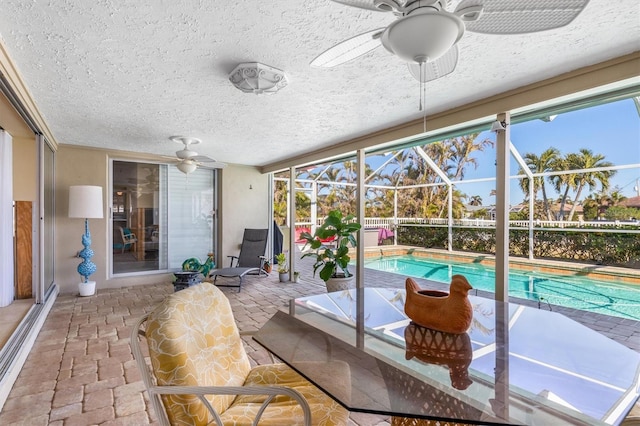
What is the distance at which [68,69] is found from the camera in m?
2.30

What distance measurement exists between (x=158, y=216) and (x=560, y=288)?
24.2ft

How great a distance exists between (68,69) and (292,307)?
2350 mm

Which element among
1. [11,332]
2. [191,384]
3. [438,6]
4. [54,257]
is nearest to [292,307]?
[191,384]

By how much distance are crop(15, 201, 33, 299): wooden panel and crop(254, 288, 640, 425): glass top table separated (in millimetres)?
4341

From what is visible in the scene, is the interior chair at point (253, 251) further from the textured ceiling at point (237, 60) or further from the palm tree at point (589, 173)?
the palm tree at point (589, 173)

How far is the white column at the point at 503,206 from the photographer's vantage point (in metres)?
2.75

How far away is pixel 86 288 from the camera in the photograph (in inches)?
185

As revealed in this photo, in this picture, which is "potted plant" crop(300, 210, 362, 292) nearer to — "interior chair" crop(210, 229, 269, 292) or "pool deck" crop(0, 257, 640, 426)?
"pool deck" crop(0, 257, 640, 426)

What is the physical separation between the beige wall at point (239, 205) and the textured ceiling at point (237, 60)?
Result: 112 inches

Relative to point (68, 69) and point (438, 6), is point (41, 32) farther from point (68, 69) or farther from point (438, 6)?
point (438, 6)

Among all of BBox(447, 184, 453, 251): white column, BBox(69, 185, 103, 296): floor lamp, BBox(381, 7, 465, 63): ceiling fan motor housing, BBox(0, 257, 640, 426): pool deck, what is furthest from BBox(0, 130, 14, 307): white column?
BBox(447, 184, 453, 251): white column

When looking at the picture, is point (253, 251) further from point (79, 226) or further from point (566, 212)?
point (566, 212)

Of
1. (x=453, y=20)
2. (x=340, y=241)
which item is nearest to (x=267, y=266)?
(x=340, y=241)

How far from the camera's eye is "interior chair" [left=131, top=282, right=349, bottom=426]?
1.11m
